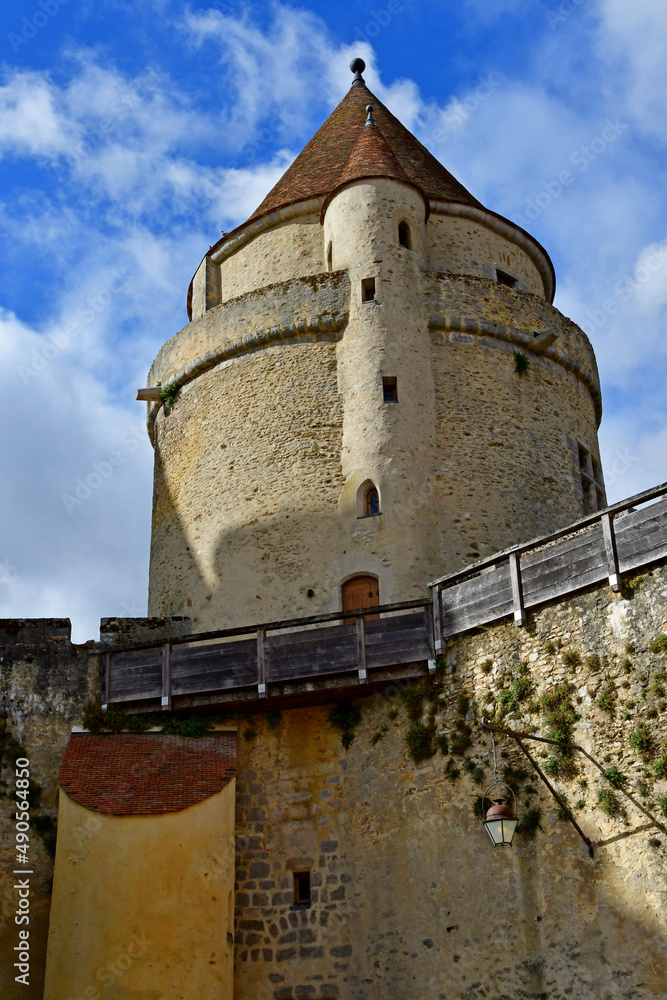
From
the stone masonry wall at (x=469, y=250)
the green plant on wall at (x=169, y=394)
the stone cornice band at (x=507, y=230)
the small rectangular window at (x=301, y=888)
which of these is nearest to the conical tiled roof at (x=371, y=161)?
the stone cornice band at (x=507, y=230)

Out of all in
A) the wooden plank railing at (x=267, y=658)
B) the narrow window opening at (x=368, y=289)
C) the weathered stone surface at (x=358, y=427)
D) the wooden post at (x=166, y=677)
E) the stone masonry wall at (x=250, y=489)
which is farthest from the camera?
the narrow window opening at (x=368, y=289)

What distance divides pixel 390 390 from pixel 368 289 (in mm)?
2147

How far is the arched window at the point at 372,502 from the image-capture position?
18969 mm

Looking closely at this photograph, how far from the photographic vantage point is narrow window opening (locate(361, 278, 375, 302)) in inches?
814

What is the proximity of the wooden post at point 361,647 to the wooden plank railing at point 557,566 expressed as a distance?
1.03 meters

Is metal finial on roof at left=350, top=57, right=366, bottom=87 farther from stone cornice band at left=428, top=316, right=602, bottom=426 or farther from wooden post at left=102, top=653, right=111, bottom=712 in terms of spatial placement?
wooden post at left=102, top=653, right=111, bottom=712

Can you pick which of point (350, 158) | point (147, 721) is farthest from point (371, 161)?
point (147, 721)

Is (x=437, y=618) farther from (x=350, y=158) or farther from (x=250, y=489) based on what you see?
(x=350, y=158)

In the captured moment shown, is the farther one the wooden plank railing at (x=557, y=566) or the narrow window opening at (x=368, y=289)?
the narrow window opening at (x=368, y=289)

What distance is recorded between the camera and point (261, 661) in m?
16.3

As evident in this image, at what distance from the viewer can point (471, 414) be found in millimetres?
20031

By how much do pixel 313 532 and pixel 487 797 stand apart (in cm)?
612

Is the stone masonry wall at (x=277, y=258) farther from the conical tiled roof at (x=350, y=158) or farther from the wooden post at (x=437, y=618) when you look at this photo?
the wooden post at (x=437, y=618)

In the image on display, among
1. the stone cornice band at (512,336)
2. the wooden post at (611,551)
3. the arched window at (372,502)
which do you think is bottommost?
the wooden post at (611,551)
